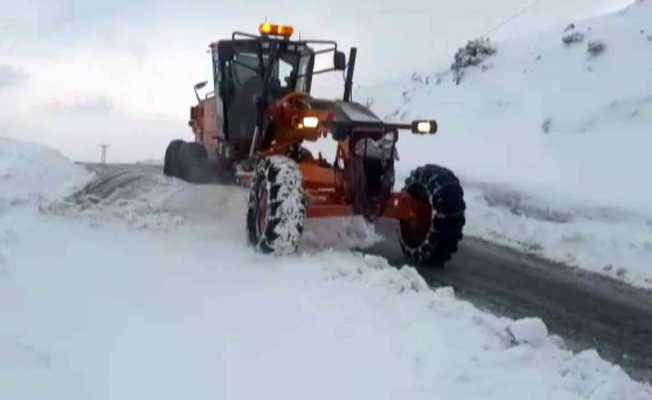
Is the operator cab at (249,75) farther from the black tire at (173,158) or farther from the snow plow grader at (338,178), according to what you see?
the black tire at (173,158)

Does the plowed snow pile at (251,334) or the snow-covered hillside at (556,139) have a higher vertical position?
the snow-covered hillside at (556,139)

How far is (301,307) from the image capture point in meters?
5.71

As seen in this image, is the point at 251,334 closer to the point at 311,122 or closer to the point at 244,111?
the point at 311,122

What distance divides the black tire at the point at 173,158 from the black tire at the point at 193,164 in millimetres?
166

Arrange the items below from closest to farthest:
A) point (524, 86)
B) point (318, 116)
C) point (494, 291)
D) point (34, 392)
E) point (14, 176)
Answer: point (34, 392) → point (494, 291) → point (318, 116) → point (14, 176) → point (524, 86)

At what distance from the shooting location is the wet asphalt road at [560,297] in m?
5.89

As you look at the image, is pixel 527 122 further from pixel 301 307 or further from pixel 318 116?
pixel 301 307

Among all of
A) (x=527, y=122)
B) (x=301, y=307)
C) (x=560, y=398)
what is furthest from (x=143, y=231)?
(x=527, y=122)

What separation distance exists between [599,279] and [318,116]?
10.9 feet

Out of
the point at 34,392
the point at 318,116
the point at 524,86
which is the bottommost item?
the point at 34,392

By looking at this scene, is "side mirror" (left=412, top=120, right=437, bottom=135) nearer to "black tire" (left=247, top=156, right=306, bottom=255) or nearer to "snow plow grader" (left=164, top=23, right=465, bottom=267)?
"snow plow grader" (left=164, top=23, right=465, bottom=267)

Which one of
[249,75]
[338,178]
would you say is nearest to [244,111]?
[249,75]

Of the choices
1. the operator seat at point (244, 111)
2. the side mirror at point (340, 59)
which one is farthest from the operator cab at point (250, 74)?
the side mirror at point (340, 59)

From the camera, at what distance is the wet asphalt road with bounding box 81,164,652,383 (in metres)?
5.89
